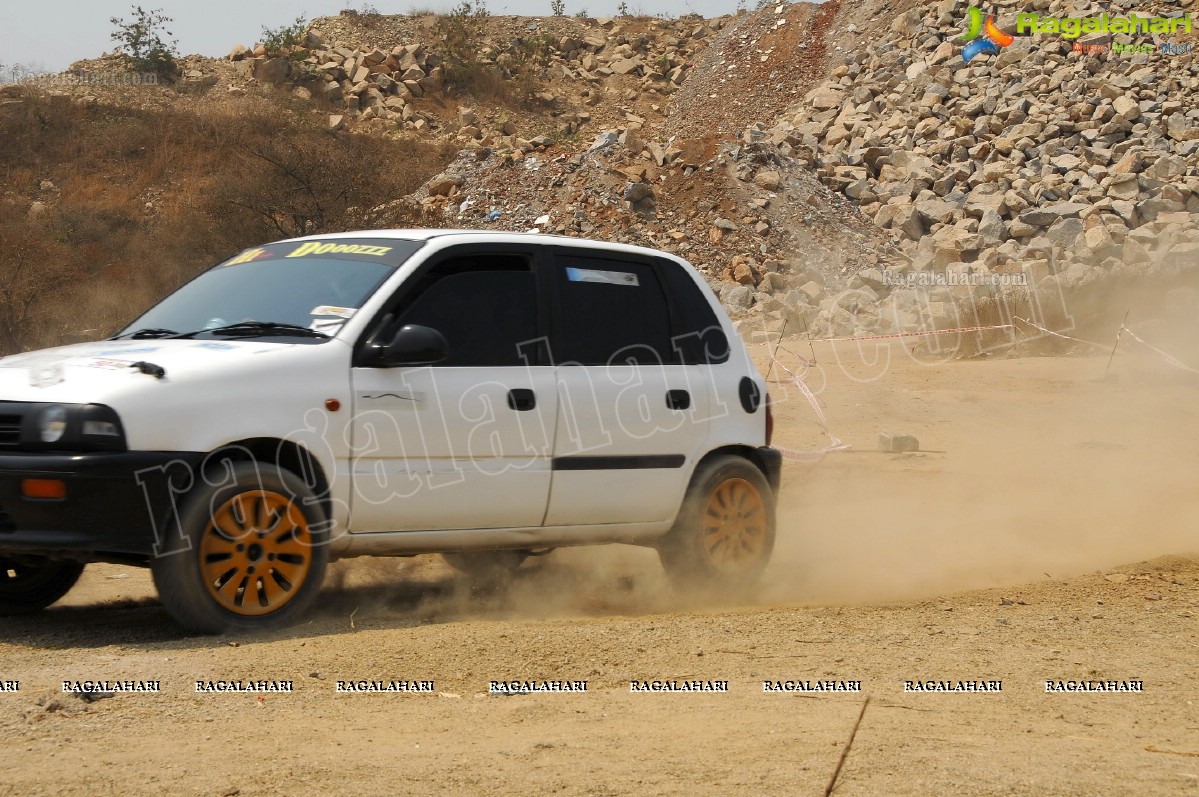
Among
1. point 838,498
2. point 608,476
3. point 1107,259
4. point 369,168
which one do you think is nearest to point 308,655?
point 608,476

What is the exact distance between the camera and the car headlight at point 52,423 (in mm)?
4715

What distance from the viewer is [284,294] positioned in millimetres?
5668

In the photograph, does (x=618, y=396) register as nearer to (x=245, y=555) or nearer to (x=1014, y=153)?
(x=245, y=555)

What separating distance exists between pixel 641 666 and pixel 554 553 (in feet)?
9.87

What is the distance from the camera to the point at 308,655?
185 inches

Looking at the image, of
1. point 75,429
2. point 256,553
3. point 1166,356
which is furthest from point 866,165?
point 75,429

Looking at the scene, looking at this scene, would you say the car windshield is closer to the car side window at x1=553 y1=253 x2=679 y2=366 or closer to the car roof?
the car roof

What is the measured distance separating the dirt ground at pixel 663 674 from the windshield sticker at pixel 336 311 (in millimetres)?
1339

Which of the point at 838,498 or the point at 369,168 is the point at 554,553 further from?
the point at 369,168

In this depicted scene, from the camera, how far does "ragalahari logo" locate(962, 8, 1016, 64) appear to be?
39594 mm

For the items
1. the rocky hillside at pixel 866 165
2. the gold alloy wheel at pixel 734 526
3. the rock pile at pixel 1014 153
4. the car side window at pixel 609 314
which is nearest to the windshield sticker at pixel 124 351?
the car side window at pixel 609 314

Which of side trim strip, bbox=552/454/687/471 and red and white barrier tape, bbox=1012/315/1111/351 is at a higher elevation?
side trim strip, bbox=552/454/687/471

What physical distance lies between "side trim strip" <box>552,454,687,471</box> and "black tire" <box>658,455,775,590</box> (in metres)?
0.25

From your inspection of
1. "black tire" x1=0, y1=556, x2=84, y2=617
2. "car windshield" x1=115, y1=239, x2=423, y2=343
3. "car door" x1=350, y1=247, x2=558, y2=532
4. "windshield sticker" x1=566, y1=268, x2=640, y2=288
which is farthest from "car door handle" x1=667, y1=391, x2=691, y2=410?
"black tire" x1=0, y1=556, x2=84, y2=617
